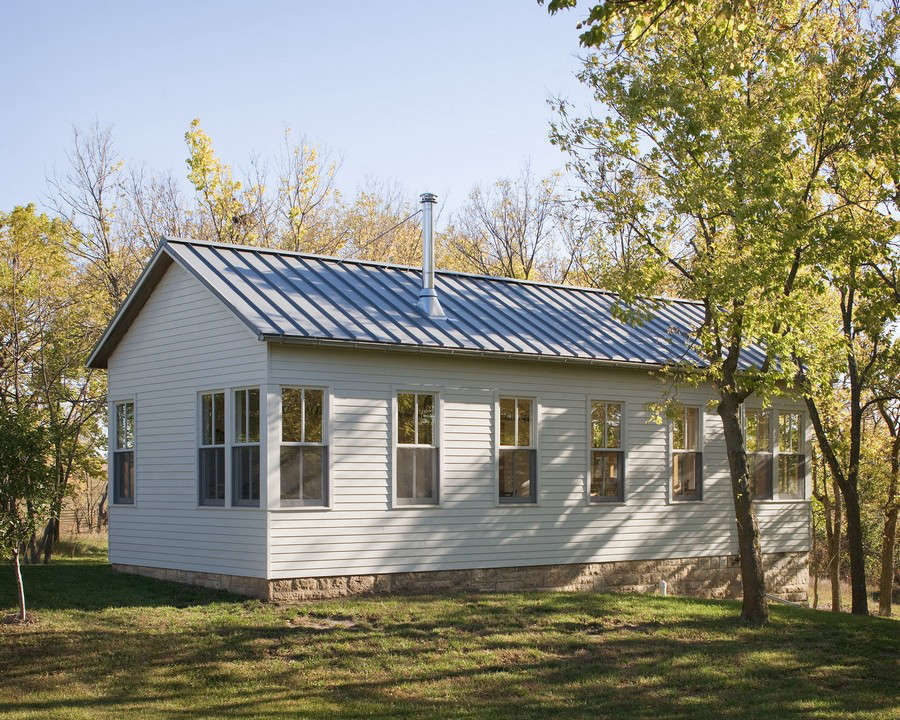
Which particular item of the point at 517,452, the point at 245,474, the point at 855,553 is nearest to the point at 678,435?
the point at 517,452

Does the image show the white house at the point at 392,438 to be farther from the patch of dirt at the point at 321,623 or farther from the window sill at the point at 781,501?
the patch of dirt at the point at 321,623

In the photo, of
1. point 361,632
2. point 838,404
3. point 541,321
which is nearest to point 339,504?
point 361,632

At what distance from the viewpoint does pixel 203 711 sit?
400 inches

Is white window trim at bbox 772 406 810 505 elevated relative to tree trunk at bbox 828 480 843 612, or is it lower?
elevated

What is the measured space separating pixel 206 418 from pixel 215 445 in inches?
23.0

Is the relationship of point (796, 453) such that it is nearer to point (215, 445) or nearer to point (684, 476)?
point (684, 476)

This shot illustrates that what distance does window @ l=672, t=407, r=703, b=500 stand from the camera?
65.3 ft

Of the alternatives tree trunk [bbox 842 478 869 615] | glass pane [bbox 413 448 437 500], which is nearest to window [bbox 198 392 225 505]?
glass pane [bbox 413 448 437 500]

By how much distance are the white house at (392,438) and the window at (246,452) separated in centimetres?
3

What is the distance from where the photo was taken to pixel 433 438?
16656 millimetres

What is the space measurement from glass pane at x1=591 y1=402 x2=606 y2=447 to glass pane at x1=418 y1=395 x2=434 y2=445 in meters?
3.33

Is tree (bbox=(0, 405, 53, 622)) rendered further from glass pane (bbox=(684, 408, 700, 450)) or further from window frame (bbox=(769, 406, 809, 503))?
window frame (bbox=(769, 406, 809, 503))

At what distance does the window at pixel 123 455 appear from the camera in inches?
727

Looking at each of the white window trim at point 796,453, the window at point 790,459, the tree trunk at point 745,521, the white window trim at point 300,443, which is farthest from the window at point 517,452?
the window at point 790,459
